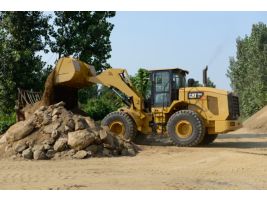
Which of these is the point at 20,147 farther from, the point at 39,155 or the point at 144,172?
the point at 144,172

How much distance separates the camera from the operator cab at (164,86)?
1502 cm

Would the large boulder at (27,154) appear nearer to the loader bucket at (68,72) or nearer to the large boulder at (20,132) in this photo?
the large boulder at (20,132)

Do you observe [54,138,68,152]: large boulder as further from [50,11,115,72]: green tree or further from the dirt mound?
the dirt mound

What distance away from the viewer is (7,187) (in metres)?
7.00

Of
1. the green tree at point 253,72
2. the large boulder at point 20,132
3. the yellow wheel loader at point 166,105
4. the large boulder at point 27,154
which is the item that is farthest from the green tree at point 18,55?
the green tree at point 253,72

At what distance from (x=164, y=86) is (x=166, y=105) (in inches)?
25.9

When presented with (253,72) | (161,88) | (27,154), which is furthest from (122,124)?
(253,72)

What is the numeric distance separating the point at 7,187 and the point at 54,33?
49.4 feet

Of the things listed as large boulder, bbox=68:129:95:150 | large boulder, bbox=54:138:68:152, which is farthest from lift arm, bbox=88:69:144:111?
large boulder, bbox=54:138:68:152

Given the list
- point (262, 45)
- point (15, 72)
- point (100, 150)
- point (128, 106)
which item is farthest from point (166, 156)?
point (262, 45)

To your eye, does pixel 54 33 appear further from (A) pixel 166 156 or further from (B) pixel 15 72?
(A) pixel 166 156

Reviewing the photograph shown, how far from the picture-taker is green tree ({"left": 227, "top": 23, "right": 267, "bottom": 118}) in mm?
38250

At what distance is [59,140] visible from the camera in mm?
11781

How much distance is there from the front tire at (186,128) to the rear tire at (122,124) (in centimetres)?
126
